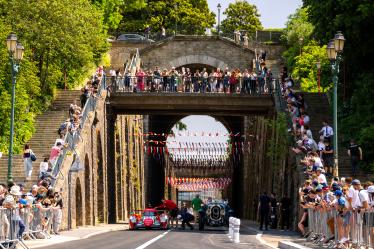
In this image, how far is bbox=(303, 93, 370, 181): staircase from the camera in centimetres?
4353

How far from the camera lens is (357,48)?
44.7 meters

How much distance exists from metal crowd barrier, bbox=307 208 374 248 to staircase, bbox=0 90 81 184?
15431 mm

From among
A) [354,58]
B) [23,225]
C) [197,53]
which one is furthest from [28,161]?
[197,53]

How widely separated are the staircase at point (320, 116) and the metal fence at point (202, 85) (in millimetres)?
2930

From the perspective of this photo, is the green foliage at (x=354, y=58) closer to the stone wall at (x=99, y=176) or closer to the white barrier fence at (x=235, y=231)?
the white barrier fence at (x=235, y=231)

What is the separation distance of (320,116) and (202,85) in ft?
27.1

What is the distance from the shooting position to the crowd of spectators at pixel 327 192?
2412cm

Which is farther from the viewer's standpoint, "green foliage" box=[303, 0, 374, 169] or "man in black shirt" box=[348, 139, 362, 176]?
"green foliage" box=[303, 0, 374, 169]

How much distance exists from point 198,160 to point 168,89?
59282mm

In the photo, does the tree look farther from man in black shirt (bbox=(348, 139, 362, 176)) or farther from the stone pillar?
man in black shirt (bbox=(348, 139, 362, 176))

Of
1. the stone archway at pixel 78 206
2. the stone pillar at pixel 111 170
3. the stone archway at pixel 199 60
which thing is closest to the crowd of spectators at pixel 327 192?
the stone archway at pixel 78 206

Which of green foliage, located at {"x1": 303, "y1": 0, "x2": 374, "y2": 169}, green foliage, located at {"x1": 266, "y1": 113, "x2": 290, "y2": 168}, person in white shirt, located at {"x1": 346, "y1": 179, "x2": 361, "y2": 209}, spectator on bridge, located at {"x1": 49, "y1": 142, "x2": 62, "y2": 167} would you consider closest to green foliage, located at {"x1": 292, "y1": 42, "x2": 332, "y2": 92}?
green foliage, located at {"x1": 266, "y1": 113, "x2": 290, "y2": 168}

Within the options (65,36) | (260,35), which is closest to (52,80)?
(65,36)

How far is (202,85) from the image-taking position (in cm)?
5631
